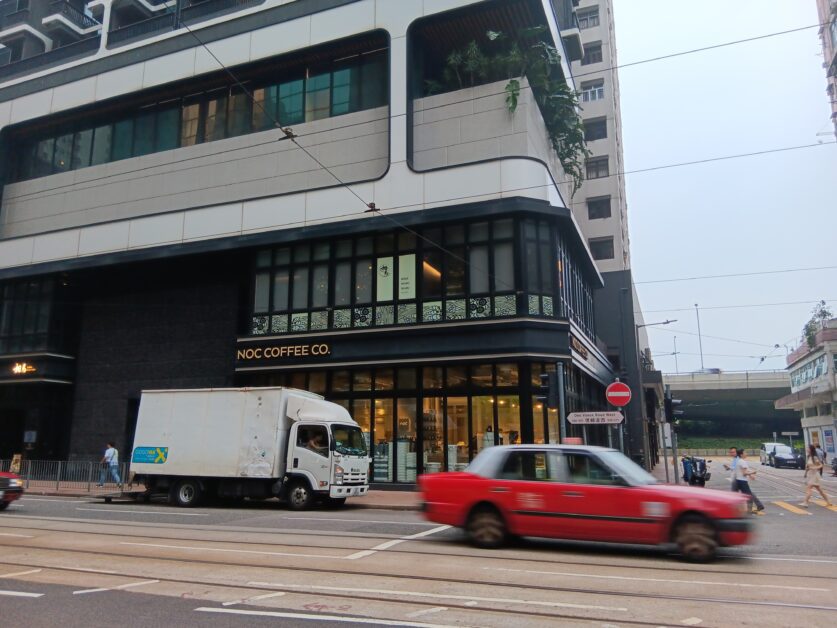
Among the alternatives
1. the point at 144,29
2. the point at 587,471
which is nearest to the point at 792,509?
the point at 587,471

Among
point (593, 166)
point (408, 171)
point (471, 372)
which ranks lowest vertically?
point (471, 372)

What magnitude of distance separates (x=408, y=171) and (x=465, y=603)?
17988mm

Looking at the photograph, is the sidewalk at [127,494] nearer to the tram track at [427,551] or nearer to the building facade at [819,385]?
the tram track at [427,551]

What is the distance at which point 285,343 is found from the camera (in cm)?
2358

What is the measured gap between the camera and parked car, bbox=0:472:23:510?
622 inches

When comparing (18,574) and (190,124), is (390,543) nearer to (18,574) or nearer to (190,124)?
(18,574)

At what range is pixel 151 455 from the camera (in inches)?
703

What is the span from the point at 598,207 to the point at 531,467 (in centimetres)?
3644

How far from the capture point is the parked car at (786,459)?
48.3 metres

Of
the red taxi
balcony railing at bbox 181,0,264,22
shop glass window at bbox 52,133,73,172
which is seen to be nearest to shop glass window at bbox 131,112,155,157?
shop glass window at bbox 52,133,73,172

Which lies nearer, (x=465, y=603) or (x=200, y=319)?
(x=465, y=603)

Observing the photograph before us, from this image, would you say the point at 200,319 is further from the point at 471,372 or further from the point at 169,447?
the point at 471,372

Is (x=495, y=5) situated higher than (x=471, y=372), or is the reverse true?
(x=495, y=5)

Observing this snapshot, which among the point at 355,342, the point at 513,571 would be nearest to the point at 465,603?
the point at 513,571
